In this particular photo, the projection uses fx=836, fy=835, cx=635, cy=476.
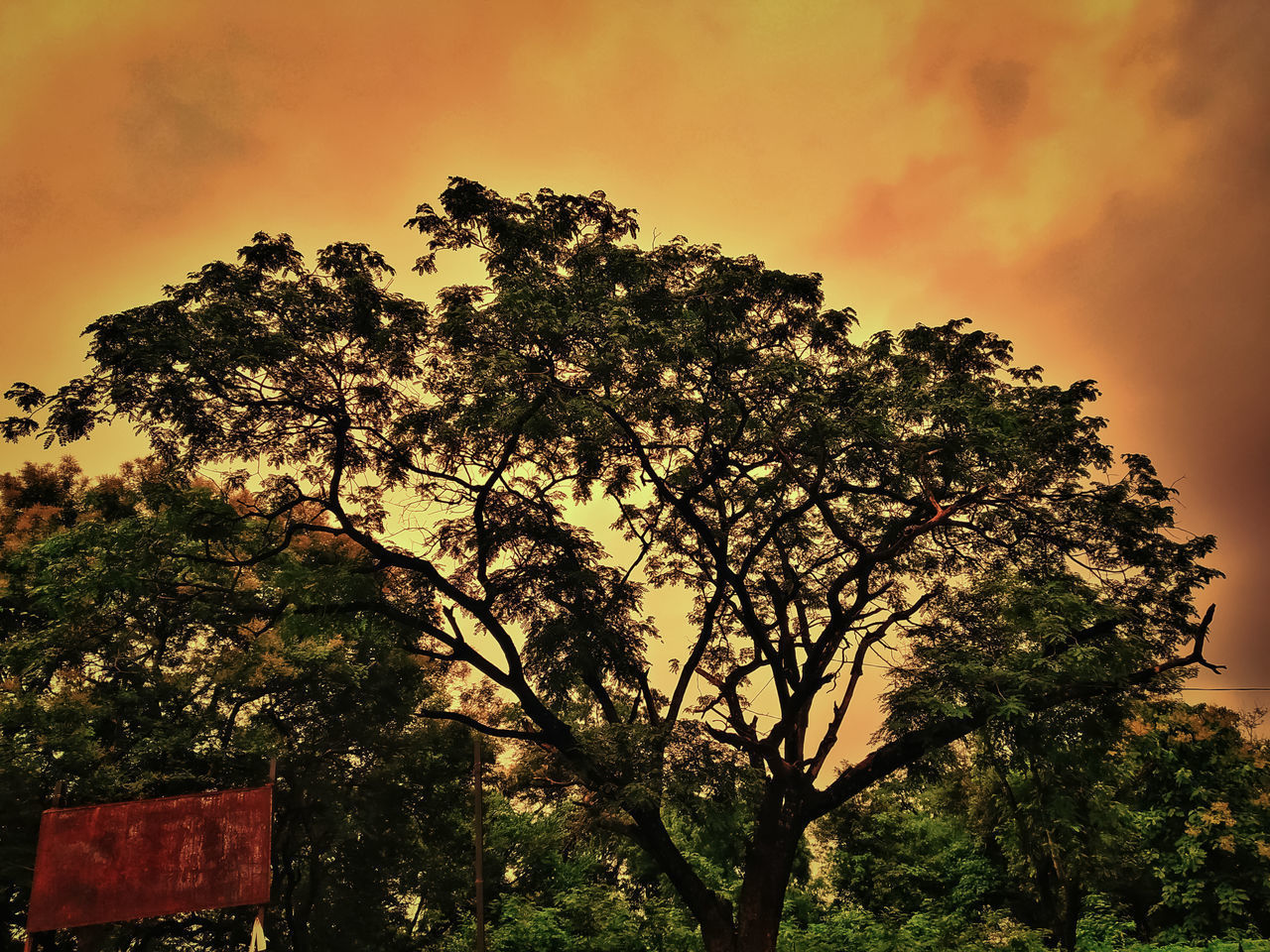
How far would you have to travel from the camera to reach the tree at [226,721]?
17750 mm

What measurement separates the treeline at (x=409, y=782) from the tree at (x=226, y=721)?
0.07 meters

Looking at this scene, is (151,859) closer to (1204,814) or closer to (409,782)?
(409,782)

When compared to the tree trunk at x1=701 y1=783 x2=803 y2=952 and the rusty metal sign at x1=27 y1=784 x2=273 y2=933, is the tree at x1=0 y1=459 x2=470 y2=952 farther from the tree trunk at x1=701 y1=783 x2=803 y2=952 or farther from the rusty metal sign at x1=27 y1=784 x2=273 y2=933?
the tree trunk at x1=701 y1=783 x2=803 y2=952

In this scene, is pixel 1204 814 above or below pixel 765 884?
above

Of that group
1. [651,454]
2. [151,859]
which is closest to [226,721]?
A: [151,859]

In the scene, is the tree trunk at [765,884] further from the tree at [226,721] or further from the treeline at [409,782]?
the tree at [226,721]

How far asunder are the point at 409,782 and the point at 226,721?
199 inches

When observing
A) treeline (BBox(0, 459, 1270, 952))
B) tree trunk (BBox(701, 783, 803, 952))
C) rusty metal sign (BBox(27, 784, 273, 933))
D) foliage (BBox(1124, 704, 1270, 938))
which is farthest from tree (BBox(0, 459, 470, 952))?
foliage (BBox(1124, 704, 1270, 938))

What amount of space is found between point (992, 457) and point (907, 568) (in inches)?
189

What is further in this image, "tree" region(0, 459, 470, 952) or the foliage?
the foliage

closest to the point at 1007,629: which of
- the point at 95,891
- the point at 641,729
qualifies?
the point at 641,729

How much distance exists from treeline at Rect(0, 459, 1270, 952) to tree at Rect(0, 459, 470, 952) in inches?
2.7

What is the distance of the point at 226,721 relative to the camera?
21.2 meters

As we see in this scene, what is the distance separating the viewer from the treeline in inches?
587
